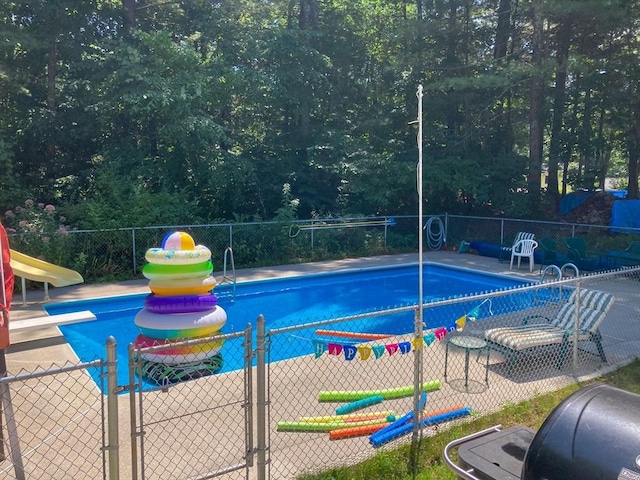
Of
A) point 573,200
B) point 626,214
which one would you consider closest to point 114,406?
point 626,214

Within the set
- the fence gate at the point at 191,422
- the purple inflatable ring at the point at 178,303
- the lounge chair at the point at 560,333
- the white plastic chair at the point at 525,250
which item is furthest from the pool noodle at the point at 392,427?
the white plastic chair at the point at 525,250

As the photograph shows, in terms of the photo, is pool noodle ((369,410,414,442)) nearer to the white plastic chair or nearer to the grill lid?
the grill lid

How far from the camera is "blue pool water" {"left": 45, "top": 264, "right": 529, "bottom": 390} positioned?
27.3 feet

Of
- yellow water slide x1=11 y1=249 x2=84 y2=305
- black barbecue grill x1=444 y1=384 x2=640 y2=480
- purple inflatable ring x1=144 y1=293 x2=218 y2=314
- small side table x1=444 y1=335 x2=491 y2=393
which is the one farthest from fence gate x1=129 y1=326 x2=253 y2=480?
yellow water slide x1=11 y1=249 x2=84 y2=305

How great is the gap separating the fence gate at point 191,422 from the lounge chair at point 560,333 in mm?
3110

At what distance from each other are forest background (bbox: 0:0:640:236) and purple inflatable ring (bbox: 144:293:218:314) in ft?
20.9

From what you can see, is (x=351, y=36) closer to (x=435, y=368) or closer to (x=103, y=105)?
(x=103, y=105)

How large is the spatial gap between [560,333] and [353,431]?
10.6 feet

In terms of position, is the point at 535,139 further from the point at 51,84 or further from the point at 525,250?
the point at 51,84

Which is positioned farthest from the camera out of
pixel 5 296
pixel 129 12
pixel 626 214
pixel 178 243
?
pixel 129 12

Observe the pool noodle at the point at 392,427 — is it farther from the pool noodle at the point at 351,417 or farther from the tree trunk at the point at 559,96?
the tree trunk at the point at 559,96

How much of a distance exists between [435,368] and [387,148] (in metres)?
13.4

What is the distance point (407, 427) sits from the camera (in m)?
4.38

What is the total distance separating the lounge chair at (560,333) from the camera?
5992mm
